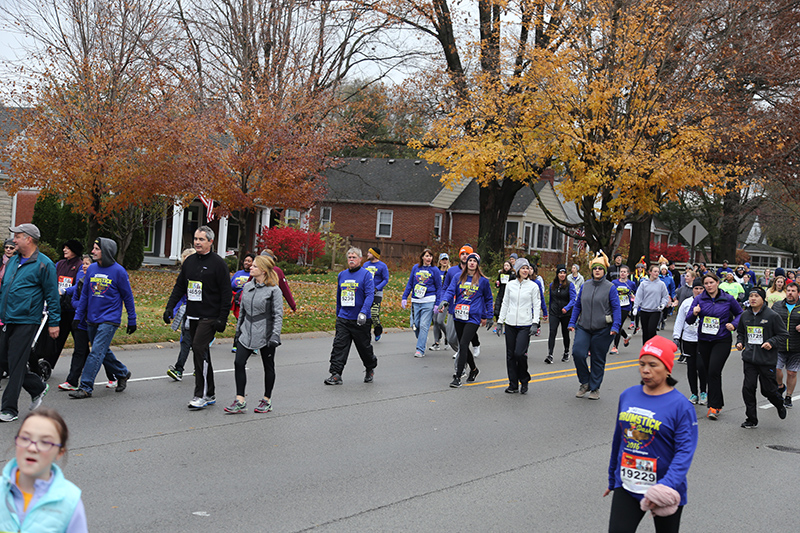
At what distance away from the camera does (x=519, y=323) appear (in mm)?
10977

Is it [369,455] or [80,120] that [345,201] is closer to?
[80,120]

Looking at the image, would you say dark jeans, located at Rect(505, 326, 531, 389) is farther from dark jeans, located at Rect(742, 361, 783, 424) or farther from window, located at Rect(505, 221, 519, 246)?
window, located at Rect(505, 221, 519, 246)

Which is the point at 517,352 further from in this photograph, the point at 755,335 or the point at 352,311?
the point at 755,335

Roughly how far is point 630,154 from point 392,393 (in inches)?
593

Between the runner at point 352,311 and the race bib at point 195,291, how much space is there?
235 cm

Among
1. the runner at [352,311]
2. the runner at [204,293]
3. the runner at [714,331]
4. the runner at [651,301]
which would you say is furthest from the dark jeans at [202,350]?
the runner at [651,301]

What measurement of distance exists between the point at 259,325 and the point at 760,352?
6.11 meters

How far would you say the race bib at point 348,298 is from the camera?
10.8 meters

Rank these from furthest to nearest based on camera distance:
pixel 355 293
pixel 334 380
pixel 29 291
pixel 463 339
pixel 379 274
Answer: pixel 379 274, pixel 463 339, pixel 334 380, pixel 355 293, pixel 29 291

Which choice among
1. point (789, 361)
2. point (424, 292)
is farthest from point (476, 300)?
point (789, 361)

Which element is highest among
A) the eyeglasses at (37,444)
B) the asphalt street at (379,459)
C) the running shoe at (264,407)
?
the eyeglasses at (37,444)

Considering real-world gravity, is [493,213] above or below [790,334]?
above

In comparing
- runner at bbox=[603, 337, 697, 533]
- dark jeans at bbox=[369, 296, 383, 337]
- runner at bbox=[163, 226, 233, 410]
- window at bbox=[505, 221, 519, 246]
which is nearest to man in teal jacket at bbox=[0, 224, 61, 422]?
runner at bbox=[163, 226, 233, 410]

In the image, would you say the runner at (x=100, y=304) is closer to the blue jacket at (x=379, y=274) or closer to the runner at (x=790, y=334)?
the blue jacket at (x=379, y=274)
